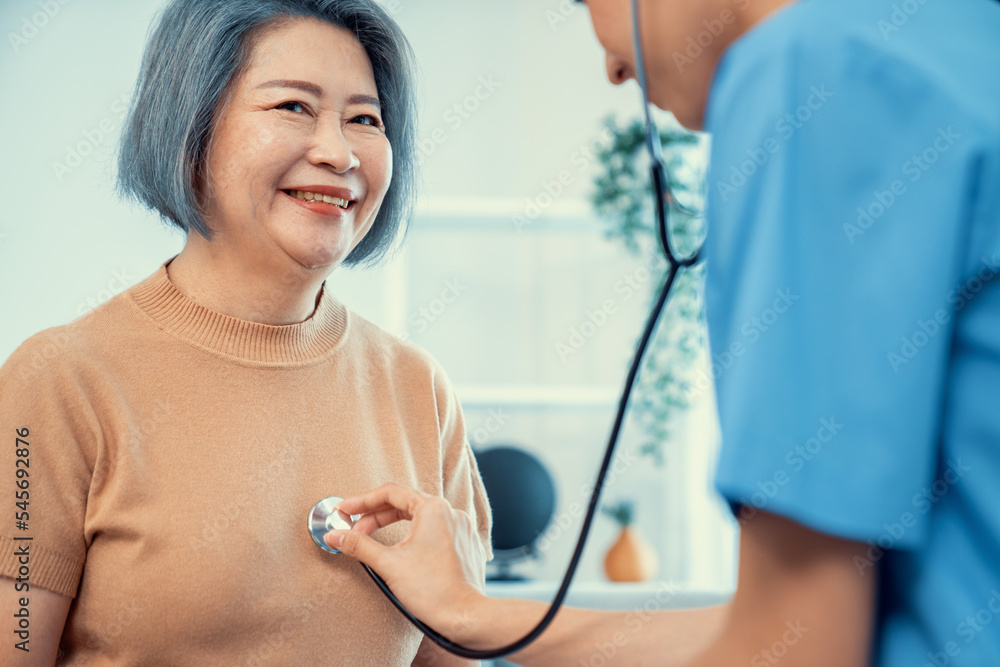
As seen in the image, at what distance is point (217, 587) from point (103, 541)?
0.47 ft

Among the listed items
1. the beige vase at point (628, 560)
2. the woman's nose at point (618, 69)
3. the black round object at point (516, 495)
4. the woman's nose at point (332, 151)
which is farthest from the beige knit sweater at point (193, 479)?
the beige vase at point (628, 560)

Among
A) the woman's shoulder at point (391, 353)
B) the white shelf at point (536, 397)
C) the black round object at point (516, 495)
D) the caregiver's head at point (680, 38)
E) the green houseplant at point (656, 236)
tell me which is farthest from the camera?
the white shelf at point (536, 397)

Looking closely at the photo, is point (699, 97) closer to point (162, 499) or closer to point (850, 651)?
point (850, 651)

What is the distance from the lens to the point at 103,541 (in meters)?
0.98

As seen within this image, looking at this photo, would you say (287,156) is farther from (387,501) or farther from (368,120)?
(387,501)

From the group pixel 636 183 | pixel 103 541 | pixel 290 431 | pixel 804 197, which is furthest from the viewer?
pixel 636 183

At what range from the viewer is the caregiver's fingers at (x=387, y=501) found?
100 cm

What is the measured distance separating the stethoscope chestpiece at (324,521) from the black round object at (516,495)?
1.78 m

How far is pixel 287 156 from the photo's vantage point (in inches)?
42.3

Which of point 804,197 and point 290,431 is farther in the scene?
point 290,431

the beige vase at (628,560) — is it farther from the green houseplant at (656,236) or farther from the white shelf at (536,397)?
the white shelf at (536,397)

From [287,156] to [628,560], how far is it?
2.34 metres

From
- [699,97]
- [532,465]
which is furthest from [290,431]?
[532,465]

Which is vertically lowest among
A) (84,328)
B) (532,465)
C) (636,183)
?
(532,465)
